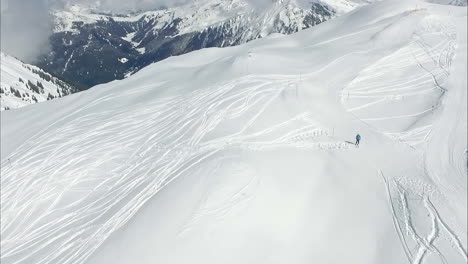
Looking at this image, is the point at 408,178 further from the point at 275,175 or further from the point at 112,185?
the point at 112,185

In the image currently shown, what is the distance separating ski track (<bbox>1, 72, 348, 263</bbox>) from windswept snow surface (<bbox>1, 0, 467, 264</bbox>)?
5.5 inches

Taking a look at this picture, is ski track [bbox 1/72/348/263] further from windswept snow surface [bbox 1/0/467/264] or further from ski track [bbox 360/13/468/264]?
ski track [bbox 360/13/468/264]

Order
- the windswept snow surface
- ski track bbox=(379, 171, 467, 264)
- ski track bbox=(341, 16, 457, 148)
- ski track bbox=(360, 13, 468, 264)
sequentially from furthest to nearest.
→ 1. ski track bbox=(341, 16, 457, 148)
2. the windswept snow surface
3. ski track bbox=(360, 13, 468, 264)
4. ski track bbox=(379, 171, 467, 264)

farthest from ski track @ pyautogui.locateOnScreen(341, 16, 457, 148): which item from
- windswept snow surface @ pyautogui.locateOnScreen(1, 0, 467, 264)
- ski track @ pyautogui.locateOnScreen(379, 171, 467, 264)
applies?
ski track @ pyautogui.locateOnScreen(379, 171, 467, 264)

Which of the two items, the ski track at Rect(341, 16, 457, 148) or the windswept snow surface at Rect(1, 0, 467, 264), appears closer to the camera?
the windswept snow surface at Rect(1, 0, 467, 264)

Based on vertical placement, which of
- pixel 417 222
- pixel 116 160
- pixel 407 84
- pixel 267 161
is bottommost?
pixel 116 160

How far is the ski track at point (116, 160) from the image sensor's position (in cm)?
2689

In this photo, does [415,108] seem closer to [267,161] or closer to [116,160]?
[267,161]

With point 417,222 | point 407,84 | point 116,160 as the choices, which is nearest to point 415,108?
point 407,84

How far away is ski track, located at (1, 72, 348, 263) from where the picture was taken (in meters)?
26.9

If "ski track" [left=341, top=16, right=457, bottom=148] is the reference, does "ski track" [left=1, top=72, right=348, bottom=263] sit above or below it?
below

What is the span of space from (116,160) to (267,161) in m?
13.4

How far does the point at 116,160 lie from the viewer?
32969 millimetres

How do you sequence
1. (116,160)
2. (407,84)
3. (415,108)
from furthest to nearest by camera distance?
(407,84) < (116,160) < (415,108)
